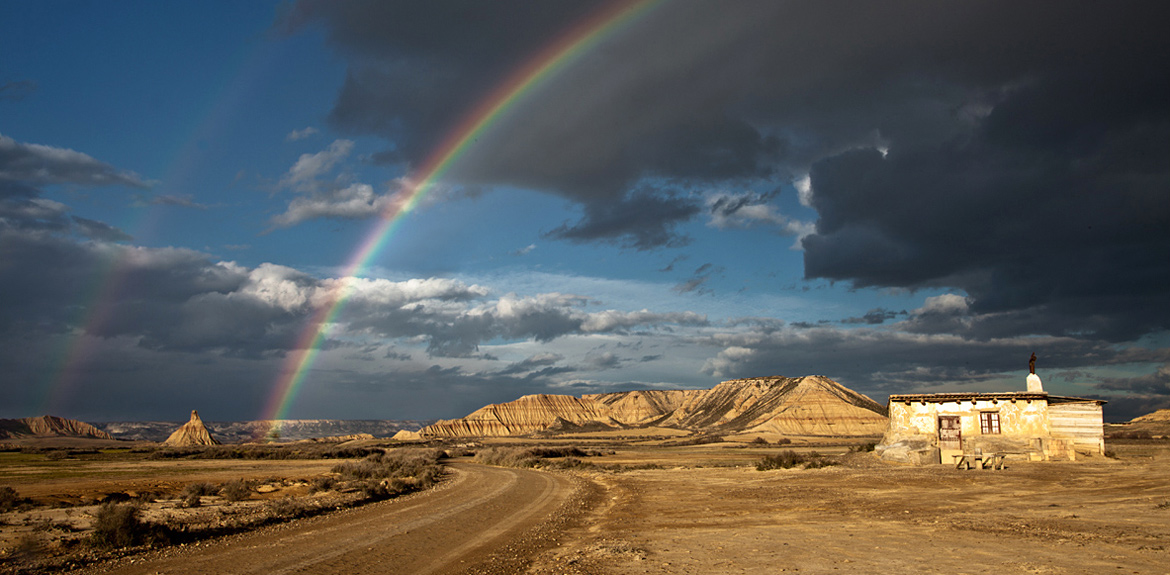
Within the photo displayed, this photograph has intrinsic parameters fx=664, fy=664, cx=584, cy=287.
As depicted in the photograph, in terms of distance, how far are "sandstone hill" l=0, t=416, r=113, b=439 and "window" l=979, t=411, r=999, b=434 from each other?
679ft

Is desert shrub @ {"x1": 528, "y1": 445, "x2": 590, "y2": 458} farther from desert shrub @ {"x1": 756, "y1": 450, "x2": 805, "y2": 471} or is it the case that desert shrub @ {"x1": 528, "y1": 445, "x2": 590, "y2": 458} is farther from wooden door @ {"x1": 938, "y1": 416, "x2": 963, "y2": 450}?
wooden door @ {"x1": 938, "y1": 416, "x2": 963, "y2": 450}

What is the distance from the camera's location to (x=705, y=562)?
1220 centimetres

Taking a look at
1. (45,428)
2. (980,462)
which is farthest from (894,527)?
(45,428)

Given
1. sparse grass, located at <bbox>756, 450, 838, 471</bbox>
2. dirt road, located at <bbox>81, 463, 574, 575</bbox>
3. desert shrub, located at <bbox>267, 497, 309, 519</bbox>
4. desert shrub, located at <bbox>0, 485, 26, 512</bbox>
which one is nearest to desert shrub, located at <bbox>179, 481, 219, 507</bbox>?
desert shrub, located at <bbox>267, 497, 309, 519</bbox>

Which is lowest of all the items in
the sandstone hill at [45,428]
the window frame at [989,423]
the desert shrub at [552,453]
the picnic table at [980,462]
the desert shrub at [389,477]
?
the sandstone hill at [45,428]

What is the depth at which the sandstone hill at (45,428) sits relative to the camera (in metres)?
170

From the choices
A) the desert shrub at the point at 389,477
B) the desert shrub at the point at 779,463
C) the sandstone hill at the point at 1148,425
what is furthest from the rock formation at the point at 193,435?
the sandstone hill at the point at 1148,425

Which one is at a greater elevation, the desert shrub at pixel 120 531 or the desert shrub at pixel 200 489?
the desert shrub at pixel 120 531

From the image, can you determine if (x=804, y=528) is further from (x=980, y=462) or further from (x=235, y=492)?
(x=235, y=492)

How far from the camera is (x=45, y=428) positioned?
18225 cm

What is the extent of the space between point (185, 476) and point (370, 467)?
11.5 metres

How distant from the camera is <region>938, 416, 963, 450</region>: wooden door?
1405 inches

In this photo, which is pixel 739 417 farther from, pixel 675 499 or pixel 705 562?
pixel 705 562

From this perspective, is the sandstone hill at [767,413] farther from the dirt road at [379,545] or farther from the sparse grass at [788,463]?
the dirt road at [379,545]
